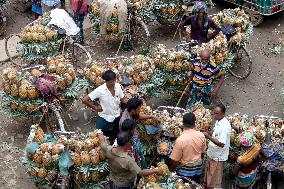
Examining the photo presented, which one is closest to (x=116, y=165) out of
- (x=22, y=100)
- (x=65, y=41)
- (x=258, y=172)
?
(x=258, y=172)

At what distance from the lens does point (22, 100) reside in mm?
8461

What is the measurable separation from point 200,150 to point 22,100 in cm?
322

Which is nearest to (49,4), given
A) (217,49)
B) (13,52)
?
(13,52)

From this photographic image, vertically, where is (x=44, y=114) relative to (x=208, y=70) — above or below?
below

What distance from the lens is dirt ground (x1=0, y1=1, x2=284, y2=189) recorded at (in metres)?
8.60

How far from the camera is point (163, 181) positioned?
6.57 m

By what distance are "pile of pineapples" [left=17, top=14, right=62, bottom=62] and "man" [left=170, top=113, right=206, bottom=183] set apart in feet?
13.3

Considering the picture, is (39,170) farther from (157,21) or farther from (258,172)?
(157,21)

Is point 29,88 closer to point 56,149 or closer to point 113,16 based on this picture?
point 56,149

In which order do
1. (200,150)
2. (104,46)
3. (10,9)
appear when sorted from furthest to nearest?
1. (10,9)
2. (104,46)
3. (200,150)

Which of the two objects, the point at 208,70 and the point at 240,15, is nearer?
the point at 208,70

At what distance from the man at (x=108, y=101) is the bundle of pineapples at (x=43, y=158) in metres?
0.77

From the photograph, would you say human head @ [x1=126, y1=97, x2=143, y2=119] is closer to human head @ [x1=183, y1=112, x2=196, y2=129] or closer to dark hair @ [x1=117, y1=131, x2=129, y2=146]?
human head @ [x1=183, y1=112, x2=196, y2=129]

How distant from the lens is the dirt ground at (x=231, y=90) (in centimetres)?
860
